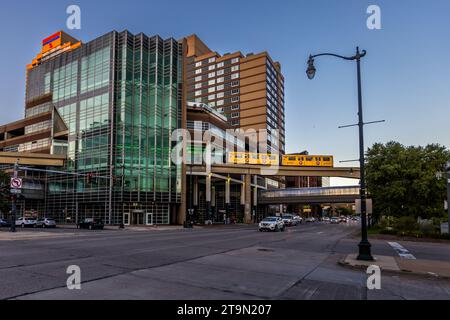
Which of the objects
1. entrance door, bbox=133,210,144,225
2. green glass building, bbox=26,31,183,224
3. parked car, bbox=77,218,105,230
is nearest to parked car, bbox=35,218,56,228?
parked car, bbox=77,218,105,230

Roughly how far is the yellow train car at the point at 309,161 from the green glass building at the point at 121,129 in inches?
1003

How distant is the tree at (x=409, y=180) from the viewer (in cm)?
3491

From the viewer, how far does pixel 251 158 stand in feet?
239

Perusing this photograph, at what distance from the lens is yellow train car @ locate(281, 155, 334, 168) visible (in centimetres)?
7306

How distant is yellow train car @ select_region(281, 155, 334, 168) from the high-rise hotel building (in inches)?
1791

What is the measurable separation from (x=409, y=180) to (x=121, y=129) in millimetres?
41238

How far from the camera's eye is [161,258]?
45.6 ft

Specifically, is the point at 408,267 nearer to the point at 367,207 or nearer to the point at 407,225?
the point at 367,207

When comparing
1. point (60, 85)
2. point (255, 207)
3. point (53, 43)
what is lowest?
point (255, 207)

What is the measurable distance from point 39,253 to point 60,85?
57.6 m

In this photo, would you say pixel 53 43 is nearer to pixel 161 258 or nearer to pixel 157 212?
pixel 157 212

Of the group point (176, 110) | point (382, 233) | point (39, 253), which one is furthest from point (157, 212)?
point (39, 253)

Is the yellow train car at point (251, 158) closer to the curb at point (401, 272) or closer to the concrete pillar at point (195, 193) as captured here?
the concrete pillar at point (195, 193)

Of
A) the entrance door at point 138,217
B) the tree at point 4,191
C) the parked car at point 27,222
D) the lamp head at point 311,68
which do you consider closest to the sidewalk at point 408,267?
the lamp head at point 311,68
